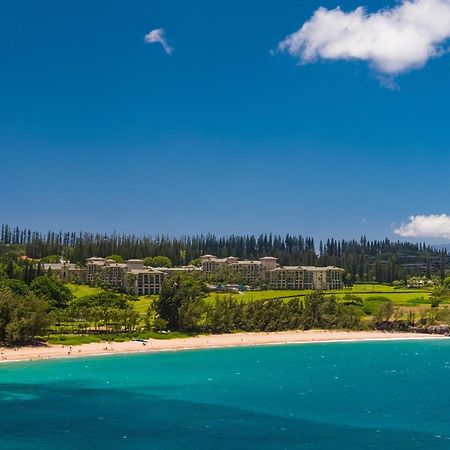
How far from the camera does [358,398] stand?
53562 mm

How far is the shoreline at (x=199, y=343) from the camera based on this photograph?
7565 centimetres

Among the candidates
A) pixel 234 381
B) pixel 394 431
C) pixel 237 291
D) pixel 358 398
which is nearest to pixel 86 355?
pixel 234 381

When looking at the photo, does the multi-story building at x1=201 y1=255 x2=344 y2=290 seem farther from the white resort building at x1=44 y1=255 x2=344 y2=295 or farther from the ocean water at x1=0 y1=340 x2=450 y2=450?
the ocean water at x1=0 y1=340 x2=450 y2=450

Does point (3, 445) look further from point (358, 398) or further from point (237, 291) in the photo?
point (237, 291)

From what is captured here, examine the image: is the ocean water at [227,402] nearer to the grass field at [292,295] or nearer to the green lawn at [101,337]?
the green lawn at [101,337]

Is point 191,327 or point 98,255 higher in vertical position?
point 98,255

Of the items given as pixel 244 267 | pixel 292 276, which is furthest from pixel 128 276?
pixel 244 267

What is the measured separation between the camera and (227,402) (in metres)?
50.7

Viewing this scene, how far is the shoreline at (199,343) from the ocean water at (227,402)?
3.82 meters

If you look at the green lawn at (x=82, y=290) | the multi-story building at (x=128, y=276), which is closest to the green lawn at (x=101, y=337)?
the green lawn at (x=82, y=290)

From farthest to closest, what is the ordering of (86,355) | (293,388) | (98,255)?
(98,255) < (86,355) < (293,388)

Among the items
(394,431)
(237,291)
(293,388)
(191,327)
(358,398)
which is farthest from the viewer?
(237,291)

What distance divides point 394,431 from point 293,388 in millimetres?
17262

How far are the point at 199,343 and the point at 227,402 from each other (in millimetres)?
39577
